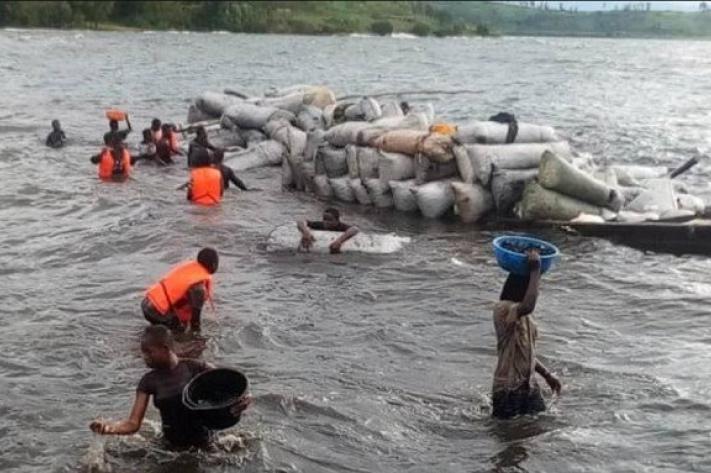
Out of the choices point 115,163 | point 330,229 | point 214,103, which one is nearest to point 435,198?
point 330,229

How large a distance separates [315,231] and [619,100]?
26.6 metres

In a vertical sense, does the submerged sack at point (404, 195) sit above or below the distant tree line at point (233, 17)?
below

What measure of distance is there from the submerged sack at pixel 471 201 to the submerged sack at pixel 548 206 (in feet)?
2.35

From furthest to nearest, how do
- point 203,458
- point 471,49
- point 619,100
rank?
point 471,49 → point 619,100 → point 203,458

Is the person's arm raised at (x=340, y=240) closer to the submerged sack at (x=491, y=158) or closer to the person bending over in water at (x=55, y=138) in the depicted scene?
the submerged sack at (x=491, y=158)

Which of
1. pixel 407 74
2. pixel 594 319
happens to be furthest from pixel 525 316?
pixel 407 74

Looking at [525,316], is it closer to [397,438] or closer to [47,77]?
[397,438]

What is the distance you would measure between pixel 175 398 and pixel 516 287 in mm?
2723

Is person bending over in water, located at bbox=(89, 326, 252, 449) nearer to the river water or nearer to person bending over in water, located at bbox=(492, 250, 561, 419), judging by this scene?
the river water

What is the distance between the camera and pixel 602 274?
12.6 m

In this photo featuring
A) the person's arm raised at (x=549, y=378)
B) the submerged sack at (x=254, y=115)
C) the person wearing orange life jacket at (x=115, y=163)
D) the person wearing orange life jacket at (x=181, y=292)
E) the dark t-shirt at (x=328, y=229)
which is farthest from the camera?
the submerged sack at (x=254, y=115)

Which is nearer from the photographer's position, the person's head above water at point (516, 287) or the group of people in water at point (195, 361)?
the group of people in water at point (195, 361)

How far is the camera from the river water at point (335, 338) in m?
7.46

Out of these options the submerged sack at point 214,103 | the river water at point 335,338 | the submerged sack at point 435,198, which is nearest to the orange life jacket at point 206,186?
the river water at point 335,338
